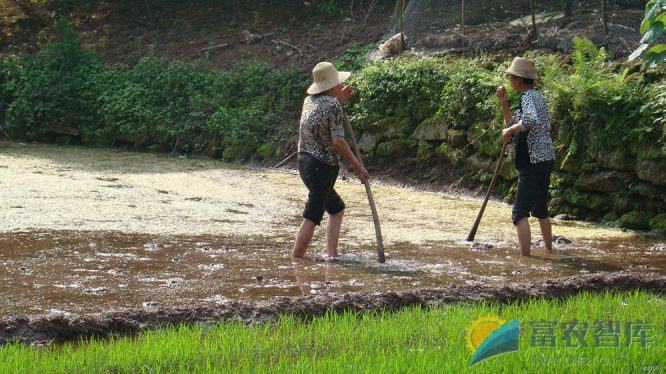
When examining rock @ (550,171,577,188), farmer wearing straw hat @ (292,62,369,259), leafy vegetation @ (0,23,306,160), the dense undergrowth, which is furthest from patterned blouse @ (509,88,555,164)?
leafy vegetation @ (0,23,306,160)

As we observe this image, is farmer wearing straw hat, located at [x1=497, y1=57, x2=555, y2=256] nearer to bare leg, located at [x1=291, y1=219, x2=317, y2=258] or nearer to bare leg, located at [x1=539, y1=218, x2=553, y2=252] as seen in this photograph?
bare leg, located at [x1=539, y1=218, x2=553, y2=252]

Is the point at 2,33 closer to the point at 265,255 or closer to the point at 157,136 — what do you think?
the point at 157,136

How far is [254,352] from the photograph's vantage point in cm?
482

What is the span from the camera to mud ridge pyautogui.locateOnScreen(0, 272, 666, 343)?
17.3 ft

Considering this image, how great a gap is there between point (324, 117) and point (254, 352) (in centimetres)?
335

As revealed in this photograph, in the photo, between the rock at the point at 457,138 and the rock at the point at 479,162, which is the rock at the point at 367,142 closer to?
the rock at the point at 457,138

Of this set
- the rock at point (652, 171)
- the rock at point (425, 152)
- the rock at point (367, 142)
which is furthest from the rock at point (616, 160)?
the rock at point (367, 142)

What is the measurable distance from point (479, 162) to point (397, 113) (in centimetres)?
204

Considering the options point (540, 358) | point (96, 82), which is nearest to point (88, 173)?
point (96, 82)

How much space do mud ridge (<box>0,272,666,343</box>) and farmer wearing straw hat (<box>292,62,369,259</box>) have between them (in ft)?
5.98

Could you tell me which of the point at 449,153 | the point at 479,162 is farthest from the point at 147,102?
the point at 479,162

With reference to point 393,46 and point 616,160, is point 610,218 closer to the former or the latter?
point 616,160

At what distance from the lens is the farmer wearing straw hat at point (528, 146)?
809 centimetres

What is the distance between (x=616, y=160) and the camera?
10.2m
